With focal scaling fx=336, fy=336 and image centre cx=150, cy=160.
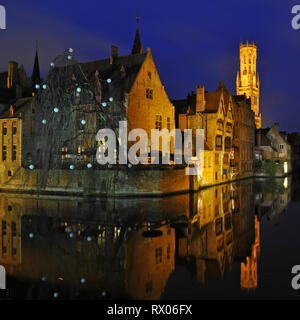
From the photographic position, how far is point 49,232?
57.8 feet

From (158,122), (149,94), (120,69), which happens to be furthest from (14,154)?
(158,122)

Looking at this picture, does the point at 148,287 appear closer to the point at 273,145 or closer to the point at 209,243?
the point at 209,243

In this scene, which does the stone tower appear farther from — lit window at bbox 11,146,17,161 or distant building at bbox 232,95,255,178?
lit window at bbox 11,146,17,161

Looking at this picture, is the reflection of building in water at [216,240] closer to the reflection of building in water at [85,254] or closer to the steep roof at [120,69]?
the reflection of building in water at [85,254]

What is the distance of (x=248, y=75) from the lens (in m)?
156

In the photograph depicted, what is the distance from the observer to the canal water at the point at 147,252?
1007 centimetres

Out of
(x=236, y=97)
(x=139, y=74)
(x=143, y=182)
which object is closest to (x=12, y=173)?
(x=143, y=182)

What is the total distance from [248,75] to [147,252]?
509ft

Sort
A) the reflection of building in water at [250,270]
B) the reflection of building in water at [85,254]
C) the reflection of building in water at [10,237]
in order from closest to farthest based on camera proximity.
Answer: the reflection of building in water at [85,254] → the reflection of building in water at [250,270] → the reflection of building in water at [10,237]

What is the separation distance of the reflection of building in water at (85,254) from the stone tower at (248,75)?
140 meters

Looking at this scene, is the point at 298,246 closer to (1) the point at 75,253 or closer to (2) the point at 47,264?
(1) the point at 75,253

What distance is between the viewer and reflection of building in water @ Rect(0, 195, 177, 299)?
10266mm

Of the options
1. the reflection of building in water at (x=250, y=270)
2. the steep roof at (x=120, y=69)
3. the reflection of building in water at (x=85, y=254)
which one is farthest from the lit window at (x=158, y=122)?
the reflection of building in water at (x=250, y=270)
